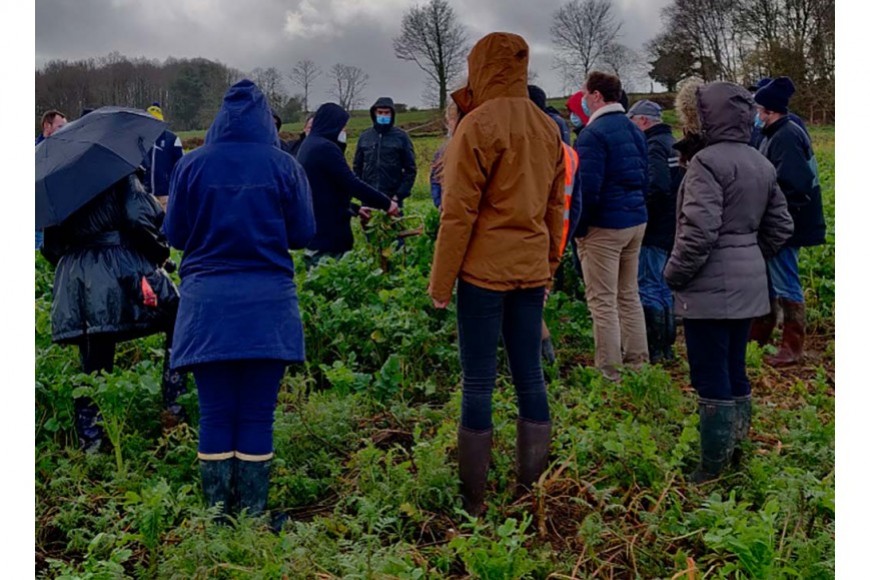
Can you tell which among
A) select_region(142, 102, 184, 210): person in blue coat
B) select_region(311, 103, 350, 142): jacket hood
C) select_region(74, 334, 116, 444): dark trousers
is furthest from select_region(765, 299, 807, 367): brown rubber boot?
select_region(142, 102, 184, 210): person in blue coat

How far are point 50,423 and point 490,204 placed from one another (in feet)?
7.97

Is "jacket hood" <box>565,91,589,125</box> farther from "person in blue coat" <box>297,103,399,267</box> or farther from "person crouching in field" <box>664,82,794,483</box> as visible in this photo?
"person crouching in field" <box>664,82,794,483</box>

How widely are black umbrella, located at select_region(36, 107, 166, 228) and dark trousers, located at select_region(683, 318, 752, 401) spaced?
2553 millimetres

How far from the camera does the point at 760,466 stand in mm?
3590

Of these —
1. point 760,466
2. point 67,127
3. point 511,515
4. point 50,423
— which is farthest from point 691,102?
point 50,423

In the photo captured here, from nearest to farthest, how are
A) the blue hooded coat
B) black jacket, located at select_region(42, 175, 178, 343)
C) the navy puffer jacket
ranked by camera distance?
1. the blue hooded coat
2. black jacket, located at select_region(42, 175, 178, 343)
3. the navy puffer jacket

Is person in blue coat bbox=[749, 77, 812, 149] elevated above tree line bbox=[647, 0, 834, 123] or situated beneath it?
situated beneath

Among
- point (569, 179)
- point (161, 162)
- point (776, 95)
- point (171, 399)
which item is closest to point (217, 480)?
point (171, 399)

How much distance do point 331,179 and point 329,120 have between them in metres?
0.41

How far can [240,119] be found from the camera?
3199 millimetres

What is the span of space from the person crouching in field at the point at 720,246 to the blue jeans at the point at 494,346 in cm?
67

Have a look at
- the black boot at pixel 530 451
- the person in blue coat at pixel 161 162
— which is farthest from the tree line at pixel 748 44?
the person in blue coat at pixel 161 162

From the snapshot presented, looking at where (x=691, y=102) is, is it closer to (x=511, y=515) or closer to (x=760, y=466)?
(x=760, y=466)

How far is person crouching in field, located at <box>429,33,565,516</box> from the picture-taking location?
10.4 feet
